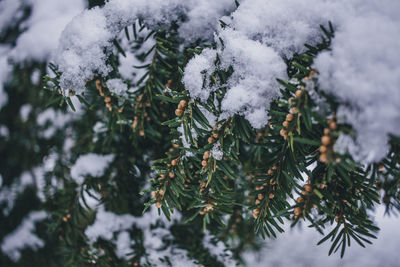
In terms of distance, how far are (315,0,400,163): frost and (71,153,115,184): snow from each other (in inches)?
34.5

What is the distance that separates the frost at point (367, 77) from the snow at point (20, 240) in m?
1.79

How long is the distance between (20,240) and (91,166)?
92 cm

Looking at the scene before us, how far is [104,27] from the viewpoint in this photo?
0.74 meters

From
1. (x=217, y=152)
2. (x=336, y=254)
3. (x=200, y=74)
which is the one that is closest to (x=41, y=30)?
(x=200, y=74)

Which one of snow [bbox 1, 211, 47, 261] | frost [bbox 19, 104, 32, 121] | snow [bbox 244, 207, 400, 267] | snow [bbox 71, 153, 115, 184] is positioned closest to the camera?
snow [bbox 71, 153, 115, 184]

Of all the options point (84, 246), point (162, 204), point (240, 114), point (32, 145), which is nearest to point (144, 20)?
point (240, 114)

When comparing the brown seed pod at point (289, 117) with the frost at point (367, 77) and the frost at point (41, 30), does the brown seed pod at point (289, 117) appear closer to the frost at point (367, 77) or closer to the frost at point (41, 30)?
the frost at point (367, 77)

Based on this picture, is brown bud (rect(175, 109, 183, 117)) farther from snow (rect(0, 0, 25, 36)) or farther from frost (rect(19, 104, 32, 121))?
frost (rect(19, 104, 32, 121))

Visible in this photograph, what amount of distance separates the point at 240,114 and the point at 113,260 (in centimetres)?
85

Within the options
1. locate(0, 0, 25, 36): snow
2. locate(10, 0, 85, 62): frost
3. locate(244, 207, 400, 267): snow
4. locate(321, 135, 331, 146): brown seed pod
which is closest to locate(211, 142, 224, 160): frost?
locate(321, 135, 331, 146): brown seed pod

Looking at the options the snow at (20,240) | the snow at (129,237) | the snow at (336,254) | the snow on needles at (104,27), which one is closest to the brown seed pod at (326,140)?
the snow on needles at (104,27)

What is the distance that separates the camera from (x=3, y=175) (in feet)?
5.32

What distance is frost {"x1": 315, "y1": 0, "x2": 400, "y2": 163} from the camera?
0.40m

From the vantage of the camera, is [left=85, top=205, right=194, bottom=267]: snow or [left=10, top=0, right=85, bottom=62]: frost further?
[left=10, top=0, right=85, bottom=62]: frost
